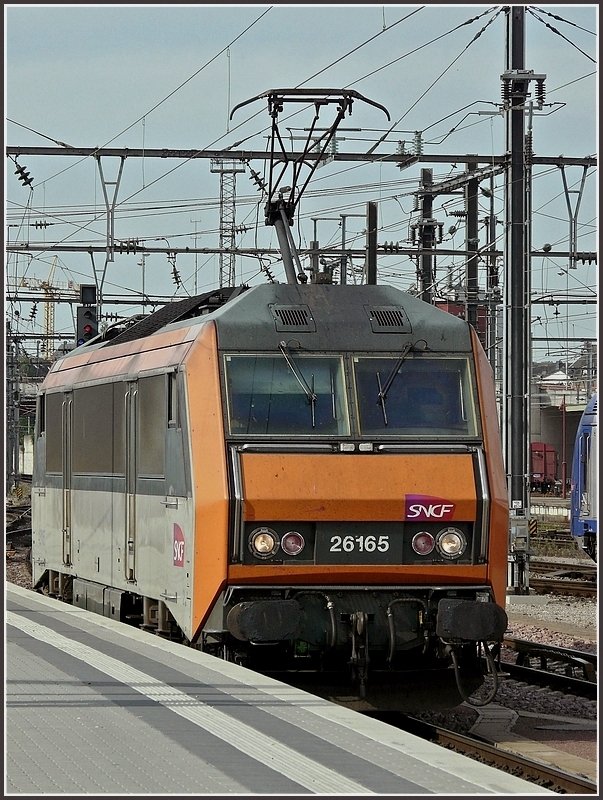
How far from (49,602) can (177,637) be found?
9.45 feet

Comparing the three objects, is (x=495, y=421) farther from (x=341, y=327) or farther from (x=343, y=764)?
(x=343, y=764)

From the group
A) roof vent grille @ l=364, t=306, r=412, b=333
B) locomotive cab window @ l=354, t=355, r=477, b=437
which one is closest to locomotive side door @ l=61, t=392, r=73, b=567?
roof vent grille @ l=364, t=306, r=412, b=333

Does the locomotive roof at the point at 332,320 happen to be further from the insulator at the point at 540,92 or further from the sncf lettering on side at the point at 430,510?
the insulator at the point at 540,92

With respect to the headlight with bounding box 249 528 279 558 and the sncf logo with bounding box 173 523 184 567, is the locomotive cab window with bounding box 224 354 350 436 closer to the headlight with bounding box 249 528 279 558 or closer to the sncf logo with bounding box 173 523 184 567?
the headlight with bounding box 249 528 279 558

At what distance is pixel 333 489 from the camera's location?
980 cm

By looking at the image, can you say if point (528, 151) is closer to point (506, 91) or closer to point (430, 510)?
point (506, 91)

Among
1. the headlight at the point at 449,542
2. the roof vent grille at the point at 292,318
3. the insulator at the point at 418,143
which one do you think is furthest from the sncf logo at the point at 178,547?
the insulator at the point at 418,143

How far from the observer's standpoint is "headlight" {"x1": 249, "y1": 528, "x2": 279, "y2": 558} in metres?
9.65

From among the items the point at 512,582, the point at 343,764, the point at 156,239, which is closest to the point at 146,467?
the point at 343,764

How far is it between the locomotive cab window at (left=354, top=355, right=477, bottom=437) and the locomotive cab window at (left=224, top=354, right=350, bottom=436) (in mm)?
186

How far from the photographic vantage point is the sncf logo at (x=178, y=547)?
10.3 m

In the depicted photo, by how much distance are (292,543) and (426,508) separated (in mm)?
1001

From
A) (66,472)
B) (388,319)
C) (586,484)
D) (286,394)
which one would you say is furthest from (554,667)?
(586,484)

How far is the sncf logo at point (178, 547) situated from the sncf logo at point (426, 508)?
Answer: 5.52 feet
